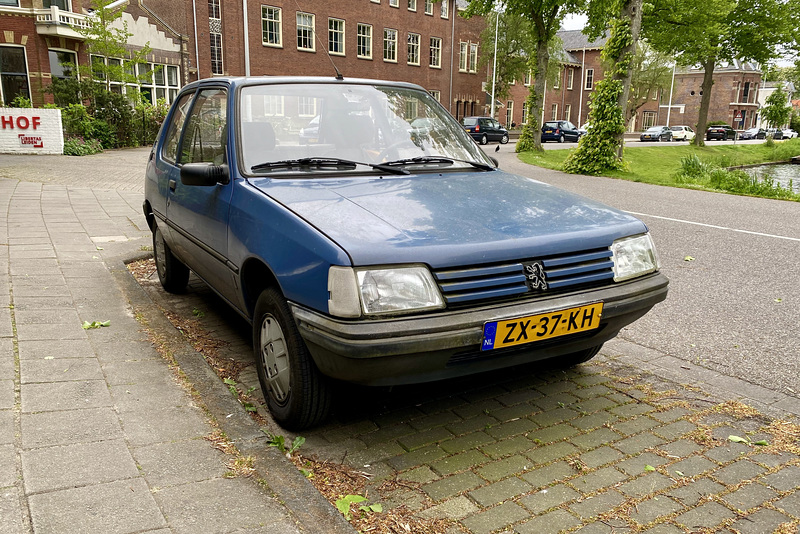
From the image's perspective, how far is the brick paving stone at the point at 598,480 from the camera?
9.30ft

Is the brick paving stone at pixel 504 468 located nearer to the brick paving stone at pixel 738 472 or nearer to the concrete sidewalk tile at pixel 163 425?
the brick paving stone at pixel 738 472

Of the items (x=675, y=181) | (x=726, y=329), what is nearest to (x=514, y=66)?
(x=675, y=181)

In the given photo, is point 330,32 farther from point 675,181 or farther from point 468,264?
point 468,264

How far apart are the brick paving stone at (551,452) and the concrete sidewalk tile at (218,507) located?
1.23m

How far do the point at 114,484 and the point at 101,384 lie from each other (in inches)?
45.2

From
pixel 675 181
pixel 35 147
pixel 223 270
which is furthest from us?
pixel 35 147

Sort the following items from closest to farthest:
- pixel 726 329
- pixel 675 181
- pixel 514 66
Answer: pixel 726 329 < pixel 675 181 < pixel 514 66

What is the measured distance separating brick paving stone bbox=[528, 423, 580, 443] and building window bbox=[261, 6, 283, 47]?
41365 millimetres

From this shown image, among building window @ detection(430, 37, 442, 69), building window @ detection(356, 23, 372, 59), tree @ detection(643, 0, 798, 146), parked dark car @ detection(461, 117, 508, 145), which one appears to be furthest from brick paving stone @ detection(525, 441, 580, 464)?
building window @ detection(430, 37, 442, 69)

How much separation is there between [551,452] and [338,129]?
7.50 ft

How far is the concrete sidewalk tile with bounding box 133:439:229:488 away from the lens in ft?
9.03

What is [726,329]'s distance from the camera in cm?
499

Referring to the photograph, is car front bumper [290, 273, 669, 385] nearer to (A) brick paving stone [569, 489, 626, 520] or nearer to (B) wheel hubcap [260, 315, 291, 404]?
(B) wheel hubcap [260, 315, 291, 404]

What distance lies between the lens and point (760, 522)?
8.49 feet
